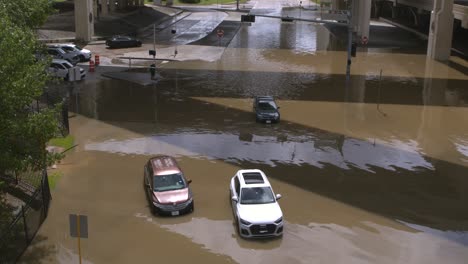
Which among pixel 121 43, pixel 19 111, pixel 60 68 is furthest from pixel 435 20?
pixel 19 111

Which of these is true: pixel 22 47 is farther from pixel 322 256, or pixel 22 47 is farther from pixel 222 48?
pixel 222 48

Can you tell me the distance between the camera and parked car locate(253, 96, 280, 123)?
3128 centimetres

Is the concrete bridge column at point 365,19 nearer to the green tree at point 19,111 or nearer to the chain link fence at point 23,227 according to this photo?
the chain link fence at point 23,227

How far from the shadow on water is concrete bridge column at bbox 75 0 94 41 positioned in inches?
912

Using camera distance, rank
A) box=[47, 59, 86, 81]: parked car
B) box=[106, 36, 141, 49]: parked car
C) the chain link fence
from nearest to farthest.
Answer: the chain link fence
box=[47, 59, 86, 81]: parked car
box=[106, 36, 141, 49]: parked car

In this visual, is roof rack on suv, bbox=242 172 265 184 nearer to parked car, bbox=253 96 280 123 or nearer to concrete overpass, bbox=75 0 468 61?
parked car, bbox=253 96 280 123

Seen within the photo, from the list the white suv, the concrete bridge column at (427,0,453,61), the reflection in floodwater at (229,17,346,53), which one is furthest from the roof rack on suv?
the reflection in floodwater at (229,17,346,53)

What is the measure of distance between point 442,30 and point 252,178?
44.4m

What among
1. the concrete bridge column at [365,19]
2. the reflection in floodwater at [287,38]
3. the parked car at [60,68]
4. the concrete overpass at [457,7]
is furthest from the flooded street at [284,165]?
the concrete bridge column at [365,19]

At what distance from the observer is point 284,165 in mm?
24969

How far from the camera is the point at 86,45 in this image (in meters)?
60.7

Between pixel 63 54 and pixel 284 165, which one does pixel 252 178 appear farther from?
pixel 63 54

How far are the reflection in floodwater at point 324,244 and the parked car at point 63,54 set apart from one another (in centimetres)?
3304

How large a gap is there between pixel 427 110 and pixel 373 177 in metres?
14.3
